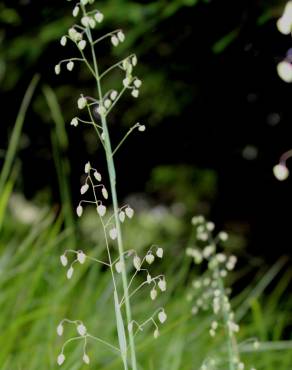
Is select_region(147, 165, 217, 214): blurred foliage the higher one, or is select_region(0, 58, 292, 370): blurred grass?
select_region(147, 165, 217, 214): blurred foliage

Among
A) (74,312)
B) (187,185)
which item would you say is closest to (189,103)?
(187,185)

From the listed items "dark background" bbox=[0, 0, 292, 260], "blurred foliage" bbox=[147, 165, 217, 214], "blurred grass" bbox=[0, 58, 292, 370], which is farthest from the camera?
"blurred foliage" bbox=[147, 165, 217, 214]

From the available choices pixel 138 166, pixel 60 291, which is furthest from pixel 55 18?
pixel 60 291

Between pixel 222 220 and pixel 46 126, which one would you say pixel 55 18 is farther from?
pixel 222 220

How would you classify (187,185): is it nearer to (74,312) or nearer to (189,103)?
(189,103)

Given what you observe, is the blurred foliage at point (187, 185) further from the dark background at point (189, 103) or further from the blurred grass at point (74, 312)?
the blurred grass at point (74, 312)

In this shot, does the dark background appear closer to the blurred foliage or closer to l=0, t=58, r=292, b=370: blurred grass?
the blurred foliage

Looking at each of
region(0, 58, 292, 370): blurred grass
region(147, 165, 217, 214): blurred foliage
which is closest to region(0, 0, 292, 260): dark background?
region(147, 165, 217, 214): blurred foliage

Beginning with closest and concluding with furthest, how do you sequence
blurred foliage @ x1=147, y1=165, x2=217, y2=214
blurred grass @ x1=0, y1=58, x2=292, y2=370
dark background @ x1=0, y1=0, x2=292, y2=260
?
blurred grass @ x1=0, y1=58, x2=292, y2=370 → dark background @ x1=0, y1=0, x2=292, y2=260 → blurred foliage @ x1=147, y1=165, x2=217, y2=214

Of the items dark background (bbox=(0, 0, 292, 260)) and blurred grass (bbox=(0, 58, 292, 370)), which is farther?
dark background (bbox=(0, 0, 292, 260))
